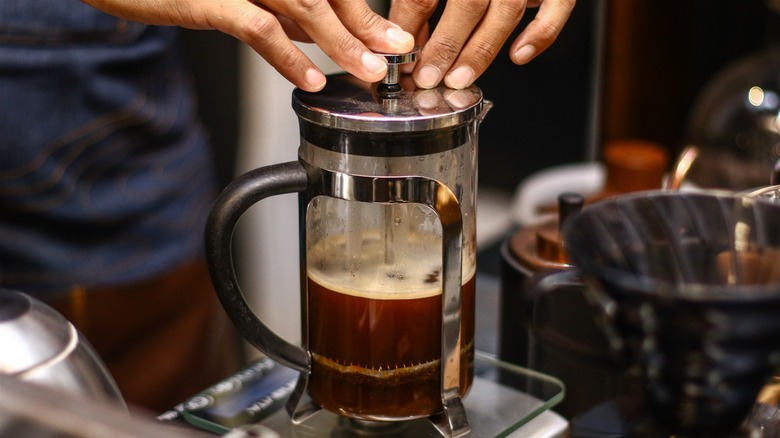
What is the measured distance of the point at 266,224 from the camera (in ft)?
7.16

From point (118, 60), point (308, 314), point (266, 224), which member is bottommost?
point (266, 224)

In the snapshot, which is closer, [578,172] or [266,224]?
[578,172]

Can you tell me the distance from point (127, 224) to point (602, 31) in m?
1.03

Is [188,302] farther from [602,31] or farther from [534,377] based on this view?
[602,31]

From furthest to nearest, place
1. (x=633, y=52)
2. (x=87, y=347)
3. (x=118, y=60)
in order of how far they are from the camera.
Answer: (x=633, y=52) < (x=118, y=60) < (x=87, y=347)

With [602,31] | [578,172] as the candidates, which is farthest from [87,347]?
[602,31]

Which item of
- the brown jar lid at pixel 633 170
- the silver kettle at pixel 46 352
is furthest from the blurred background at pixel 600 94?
the silver kettle at pixel 46 352

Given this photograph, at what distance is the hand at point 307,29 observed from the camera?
2.25 feet

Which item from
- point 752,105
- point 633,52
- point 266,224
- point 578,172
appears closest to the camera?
point 752,105

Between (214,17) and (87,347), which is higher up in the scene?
(214,17)

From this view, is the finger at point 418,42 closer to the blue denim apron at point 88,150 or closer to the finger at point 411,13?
the finger at point 411,13

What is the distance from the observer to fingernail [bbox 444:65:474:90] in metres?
0.70

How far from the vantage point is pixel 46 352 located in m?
0.59

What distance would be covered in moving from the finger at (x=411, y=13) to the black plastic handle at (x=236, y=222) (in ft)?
0.59
